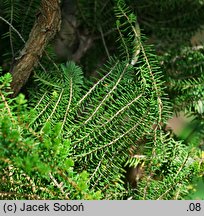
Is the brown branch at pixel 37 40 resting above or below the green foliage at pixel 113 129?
above

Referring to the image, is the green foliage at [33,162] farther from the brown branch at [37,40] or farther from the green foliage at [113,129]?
the brown branch at [37,40]

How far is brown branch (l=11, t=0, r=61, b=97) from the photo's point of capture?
61cm

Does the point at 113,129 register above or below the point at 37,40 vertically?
below

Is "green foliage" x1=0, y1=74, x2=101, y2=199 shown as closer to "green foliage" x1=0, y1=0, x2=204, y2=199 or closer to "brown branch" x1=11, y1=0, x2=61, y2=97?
"green foliage" x1=0, y1=0, x2=204, y2=199

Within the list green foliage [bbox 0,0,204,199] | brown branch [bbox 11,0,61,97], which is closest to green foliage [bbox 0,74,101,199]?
green foliage [bbox 0,0,204,199]

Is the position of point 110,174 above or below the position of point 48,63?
below

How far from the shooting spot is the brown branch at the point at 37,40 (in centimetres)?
61

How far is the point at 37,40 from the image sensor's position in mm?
635

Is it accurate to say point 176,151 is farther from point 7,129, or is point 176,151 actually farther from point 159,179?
point 7,129

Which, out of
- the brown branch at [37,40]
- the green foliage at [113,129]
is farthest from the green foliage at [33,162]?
the brown branch at [37,40]

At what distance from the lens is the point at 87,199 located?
1.70 feet

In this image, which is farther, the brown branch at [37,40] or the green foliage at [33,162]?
the brown branch at [37,40]
